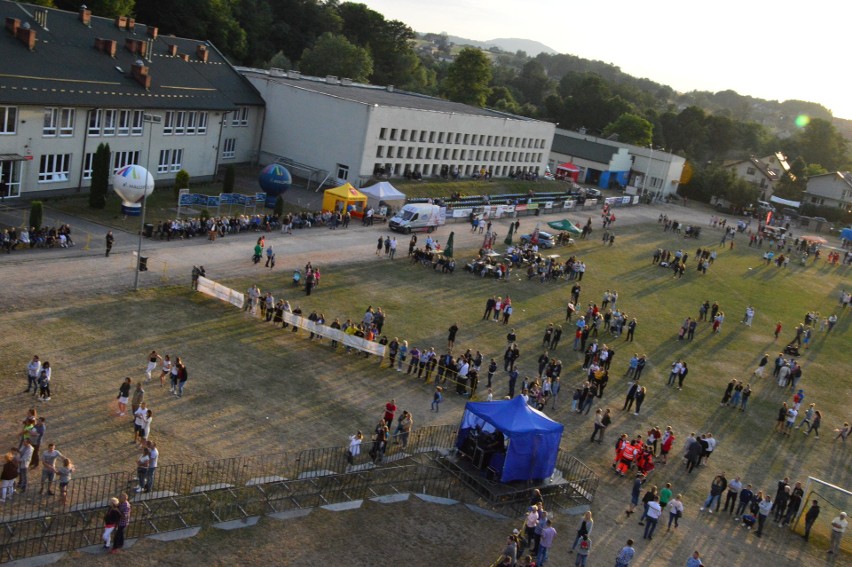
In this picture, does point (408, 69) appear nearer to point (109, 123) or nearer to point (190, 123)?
point (190, 123)

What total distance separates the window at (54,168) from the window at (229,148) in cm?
1622

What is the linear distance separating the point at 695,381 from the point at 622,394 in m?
4.87

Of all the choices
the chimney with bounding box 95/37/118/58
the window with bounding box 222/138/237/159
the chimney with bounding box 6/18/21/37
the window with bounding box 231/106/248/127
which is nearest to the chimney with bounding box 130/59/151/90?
the chimney with bounding box 95/37/118/58

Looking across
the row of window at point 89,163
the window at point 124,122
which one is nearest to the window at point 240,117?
Result: the row of window at point 89,163

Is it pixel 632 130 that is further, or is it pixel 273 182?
pixel 632 130

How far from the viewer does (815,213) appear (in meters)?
106

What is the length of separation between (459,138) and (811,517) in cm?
5379

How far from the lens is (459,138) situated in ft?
240

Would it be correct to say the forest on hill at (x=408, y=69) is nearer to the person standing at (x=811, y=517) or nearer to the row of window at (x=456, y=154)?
the row of window at (x=456, y=154)

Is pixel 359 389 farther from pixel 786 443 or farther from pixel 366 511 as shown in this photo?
pixel 786 443

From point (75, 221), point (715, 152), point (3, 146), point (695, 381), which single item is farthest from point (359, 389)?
point (715, 152)

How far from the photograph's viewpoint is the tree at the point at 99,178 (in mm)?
42844

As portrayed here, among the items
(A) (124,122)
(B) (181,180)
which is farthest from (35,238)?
(B) (181,180)

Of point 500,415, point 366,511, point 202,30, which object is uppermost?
point 202,30
